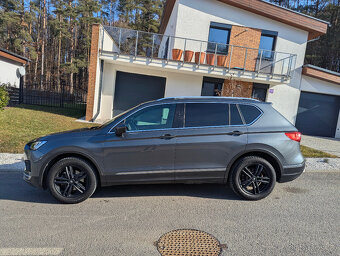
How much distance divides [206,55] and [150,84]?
3487 mm

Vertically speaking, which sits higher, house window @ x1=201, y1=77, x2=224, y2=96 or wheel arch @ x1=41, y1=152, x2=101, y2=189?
house window @ x1=201, y1=77, x2=224, y2=96

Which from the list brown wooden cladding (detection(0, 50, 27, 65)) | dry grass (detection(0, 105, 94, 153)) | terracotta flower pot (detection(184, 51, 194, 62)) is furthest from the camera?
brown wooden cladding (detection(0, 50, 27, 65))

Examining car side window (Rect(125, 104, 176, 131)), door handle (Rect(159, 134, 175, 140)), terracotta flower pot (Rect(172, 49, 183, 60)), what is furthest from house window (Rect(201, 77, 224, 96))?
door handle (Rect(159, 134, 175, 140))

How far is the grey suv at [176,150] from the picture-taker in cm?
376

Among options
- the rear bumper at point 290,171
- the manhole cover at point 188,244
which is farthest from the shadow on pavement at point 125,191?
the manhole cover at point 188,244

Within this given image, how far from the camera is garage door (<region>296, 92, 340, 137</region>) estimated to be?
13.7 meters

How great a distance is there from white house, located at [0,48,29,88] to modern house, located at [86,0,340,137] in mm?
6897

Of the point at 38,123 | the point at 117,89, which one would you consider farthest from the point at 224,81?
the point at 38,123

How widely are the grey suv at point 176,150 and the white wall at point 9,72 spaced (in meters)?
13.9

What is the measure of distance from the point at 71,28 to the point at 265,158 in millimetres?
38462

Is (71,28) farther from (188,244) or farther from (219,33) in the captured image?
(188,244)

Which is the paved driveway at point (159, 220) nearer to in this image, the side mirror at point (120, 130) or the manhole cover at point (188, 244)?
the manhole cover at point (188, 244)

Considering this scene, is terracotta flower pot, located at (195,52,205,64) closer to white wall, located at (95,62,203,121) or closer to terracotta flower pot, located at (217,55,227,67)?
terracotta flower pot, located at (217,55,227,67)

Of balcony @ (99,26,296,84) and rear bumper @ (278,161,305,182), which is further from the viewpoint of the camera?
balcony @ (99,26,296,84)
